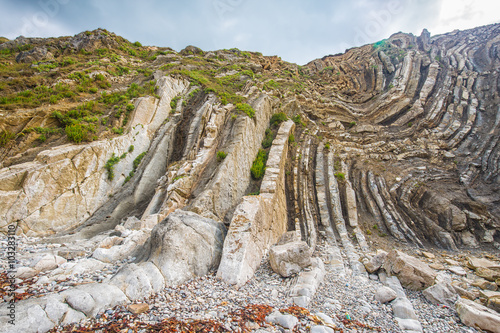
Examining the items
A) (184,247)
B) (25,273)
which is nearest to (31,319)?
(25,273)

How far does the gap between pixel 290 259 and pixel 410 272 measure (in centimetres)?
389

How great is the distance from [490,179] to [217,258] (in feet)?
64.6

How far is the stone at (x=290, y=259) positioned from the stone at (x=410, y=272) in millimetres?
3104

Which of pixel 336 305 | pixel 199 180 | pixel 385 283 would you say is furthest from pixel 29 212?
pixel 385 283

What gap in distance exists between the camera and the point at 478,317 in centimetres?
439

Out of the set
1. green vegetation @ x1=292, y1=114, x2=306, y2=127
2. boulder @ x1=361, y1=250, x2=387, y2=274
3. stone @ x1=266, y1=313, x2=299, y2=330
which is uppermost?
green vegetation @ x1=292, y1=114, x2=306, y2=127

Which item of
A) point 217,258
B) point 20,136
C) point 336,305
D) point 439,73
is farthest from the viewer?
point 439,73

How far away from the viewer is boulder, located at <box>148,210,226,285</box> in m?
5.00

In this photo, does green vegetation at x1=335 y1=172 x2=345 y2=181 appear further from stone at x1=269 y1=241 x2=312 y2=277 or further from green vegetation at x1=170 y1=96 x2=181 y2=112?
green vegetation at x1=170 y1=96 x2=181 y2=112

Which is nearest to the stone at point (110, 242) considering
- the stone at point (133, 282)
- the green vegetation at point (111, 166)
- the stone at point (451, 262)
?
the stone at point (133, 282)

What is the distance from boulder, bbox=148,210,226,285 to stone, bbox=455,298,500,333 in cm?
614

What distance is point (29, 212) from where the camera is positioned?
8688 mm

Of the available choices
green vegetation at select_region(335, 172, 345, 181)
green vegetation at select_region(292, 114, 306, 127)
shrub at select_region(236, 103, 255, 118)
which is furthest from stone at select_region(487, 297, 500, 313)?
green vegetation at select_region(292, 114, 306, 127)

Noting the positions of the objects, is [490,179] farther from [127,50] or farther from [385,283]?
[127,50]
